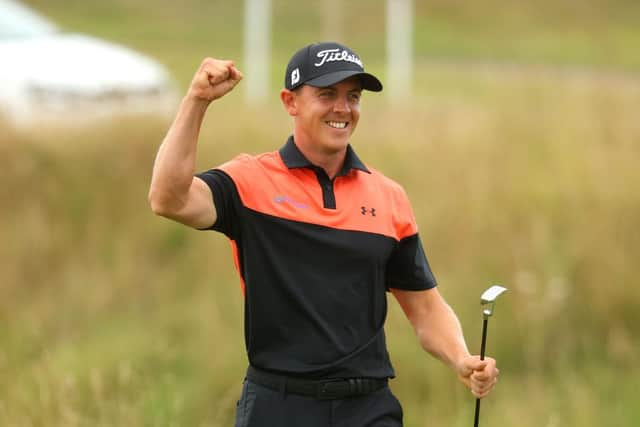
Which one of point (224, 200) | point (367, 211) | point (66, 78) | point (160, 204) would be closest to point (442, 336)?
point (367, 211)

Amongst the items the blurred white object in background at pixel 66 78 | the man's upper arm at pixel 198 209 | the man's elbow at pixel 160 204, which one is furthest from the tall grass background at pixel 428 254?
the man's elbow at pixel 160 204

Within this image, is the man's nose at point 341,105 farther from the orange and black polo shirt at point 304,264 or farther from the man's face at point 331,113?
the orange and black polo shirt at point 304,264

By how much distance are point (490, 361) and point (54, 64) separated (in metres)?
8.01

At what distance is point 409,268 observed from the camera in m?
4.62

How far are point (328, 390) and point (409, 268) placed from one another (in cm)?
55

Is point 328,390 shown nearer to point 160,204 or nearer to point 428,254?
point 160,204

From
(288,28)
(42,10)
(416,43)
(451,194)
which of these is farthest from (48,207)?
(42,10)

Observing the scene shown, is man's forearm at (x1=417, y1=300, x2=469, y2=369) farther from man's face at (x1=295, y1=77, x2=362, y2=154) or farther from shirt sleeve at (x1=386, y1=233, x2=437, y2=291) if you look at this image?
man's face at (x1=295, y1=77, x2=362, y2=154)

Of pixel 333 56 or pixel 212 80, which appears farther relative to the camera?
pixel 333 56

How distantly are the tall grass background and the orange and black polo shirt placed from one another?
161cm

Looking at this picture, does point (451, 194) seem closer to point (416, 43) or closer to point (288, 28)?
point (288, 28)

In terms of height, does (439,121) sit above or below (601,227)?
above

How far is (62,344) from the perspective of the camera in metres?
8.85

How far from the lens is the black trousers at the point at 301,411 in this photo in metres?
4.28
